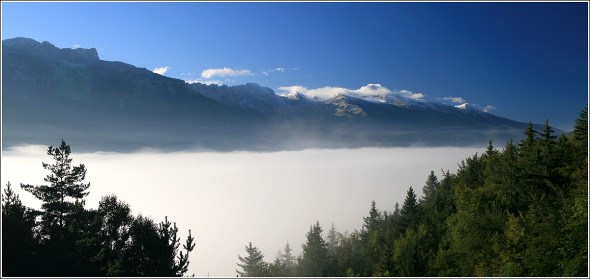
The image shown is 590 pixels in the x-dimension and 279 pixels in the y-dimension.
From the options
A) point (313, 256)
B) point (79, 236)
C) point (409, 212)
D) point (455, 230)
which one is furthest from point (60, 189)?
point (409, 212)

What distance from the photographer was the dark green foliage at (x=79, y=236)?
33.7 m

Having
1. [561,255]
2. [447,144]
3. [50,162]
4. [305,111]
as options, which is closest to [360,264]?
[561,255]

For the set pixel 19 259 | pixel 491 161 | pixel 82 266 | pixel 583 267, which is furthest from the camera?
pixel 491 161

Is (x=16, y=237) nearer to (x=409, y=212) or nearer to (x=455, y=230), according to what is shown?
(x=455, y=230)

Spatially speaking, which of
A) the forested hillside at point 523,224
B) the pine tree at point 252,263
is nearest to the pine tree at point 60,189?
the forested hillside at point 523,224

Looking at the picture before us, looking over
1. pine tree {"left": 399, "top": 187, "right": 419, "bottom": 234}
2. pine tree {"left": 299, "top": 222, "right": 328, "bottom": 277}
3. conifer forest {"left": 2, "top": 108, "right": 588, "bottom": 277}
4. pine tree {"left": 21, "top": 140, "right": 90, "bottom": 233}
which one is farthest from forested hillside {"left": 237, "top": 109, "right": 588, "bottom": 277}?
pine tree {"left": 21, "top": 140, "right": 90, "bottom": 233}

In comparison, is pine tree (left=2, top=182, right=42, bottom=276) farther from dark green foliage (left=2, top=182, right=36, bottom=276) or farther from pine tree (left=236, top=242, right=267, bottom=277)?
pine tree (left=236, top=242, right=267, bottom=277)

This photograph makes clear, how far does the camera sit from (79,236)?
3688 cm

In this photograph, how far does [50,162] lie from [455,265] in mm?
45242

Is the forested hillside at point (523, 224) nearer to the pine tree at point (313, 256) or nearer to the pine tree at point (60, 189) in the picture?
the pine tree at point (313, 256)

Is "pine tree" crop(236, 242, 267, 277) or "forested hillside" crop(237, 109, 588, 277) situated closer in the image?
"forested hillside" crop(237, 109, 588, 277)

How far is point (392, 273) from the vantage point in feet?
171

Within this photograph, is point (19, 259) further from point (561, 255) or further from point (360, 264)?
point (360, 264)

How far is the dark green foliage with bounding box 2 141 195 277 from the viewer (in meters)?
33.7
